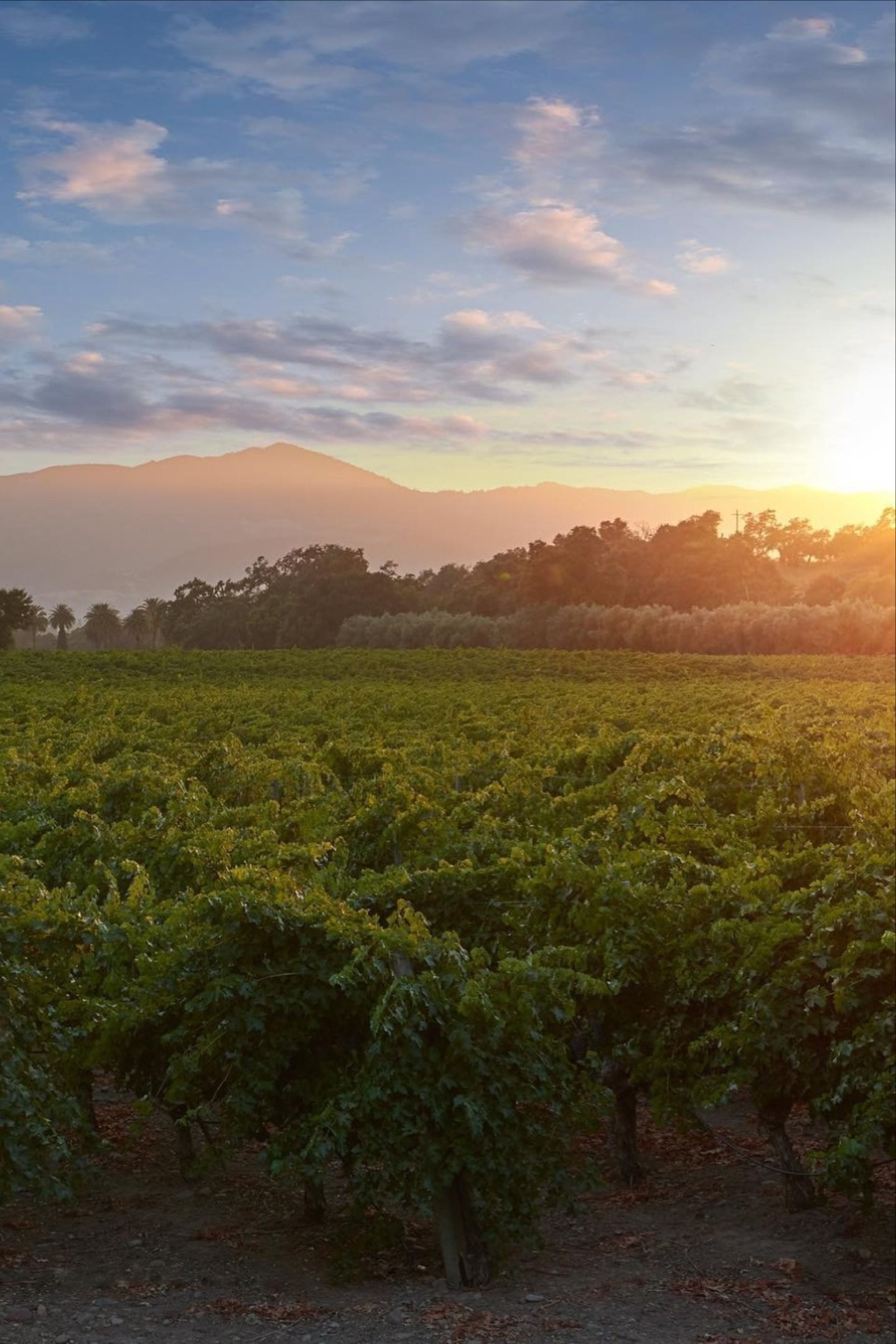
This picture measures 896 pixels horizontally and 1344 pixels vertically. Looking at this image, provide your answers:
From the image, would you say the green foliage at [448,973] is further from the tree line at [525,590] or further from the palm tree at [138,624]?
the palm tree at [138,624]

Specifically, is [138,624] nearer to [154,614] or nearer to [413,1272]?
[154,614]

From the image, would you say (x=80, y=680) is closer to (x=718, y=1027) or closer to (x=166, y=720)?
(x=166, y=720)

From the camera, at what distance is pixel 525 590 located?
99.8 meters

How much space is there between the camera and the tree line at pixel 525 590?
3809 inches

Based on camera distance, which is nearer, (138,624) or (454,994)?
(454,994)

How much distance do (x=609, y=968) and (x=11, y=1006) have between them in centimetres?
414

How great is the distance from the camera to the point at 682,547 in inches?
4232

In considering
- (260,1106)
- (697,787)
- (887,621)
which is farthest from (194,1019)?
(887,621)

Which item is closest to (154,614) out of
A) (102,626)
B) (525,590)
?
(102,626)

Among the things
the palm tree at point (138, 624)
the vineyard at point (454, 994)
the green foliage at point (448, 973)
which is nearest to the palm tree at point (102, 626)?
the palm tree at point (138, 624)

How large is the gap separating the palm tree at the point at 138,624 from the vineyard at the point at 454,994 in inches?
5430

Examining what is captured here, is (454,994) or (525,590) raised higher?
(525,590)

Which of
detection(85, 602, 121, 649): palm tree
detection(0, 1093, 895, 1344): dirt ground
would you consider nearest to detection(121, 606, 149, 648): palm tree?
detection(85, 602, 121, 649): palm tree

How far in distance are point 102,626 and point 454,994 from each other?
155 meters
